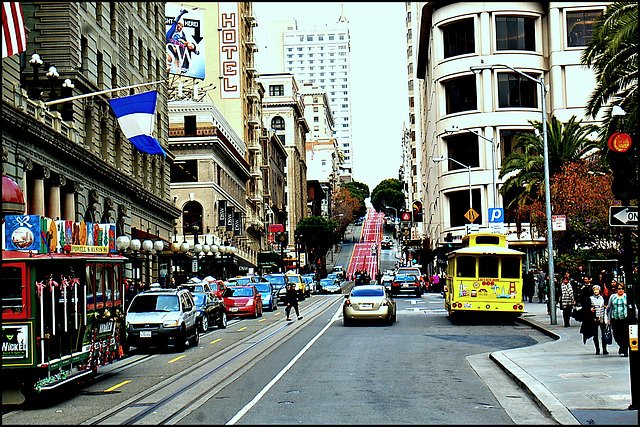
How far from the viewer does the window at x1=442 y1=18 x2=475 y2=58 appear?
61625 mm

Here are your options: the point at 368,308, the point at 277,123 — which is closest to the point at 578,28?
the point at 368,308

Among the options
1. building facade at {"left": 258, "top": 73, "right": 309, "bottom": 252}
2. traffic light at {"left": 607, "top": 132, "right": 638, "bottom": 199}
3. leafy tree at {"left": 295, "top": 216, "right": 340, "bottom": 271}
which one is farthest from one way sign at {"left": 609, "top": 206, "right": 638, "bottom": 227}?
building facade at {"left": 258, "top": 73, "right": 309, "bottom": 252}

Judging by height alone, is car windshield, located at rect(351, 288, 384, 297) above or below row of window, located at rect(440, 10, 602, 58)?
below

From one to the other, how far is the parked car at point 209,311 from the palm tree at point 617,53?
14.9 meters

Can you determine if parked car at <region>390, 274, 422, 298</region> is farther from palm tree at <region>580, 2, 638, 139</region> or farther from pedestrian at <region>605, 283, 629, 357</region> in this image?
pedestrian at <region>605, 283, 629, 357</region>

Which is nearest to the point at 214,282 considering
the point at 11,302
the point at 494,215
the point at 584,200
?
the point at 494,215

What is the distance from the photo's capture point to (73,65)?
35656 mm

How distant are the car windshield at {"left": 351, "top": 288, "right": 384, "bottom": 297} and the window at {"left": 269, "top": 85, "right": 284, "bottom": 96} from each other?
110 metres

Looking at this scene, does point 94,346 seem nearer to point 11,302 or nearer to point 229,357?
point 11,302

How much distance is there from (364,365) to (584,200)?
21.3m

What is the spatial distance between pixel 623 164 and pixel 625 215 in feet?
3.08

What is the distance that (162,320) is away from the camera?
23359mm

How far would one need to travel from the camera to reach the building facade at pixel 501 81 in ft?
194

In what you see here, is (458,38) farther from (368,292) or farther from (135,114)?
(135,114)
